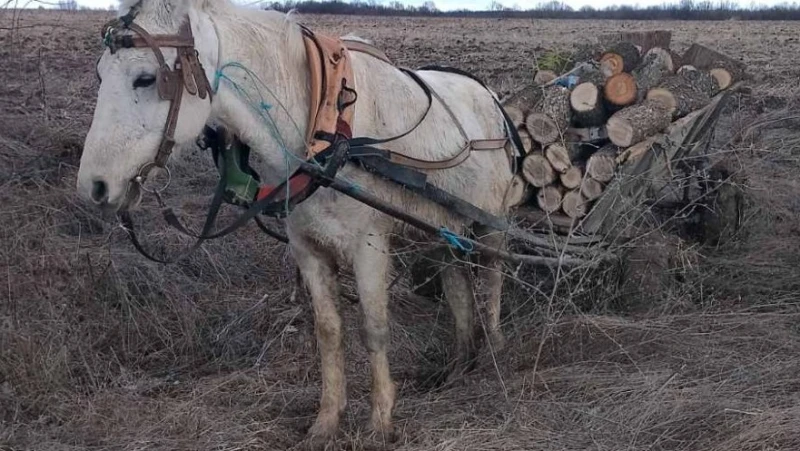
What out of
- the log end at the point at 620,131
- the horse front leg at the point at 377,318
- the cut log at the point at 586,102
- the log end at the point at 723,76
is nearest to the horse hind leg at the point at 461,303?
the horse front leg at the point at 377,318

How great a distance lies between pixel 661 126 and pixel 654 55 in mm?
1260

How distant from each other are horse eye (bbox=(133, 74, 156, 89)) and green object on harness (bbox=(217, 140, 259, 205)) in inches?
22.2

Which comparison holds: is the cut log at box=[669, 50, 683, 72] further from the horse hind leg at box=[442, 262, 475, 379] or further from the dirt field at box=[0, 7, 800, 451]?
the horse hind leg at box=[442, 262, 475, 379]

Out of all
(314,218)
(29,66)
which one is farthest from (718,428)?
(29,66)

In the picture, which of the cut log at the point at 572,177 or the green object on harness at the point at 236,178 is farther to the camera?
the cut log at the point at 572,177

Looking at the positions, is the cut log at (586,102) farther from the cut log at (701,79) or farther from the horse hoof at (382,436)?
the horse hoof at (382,436)

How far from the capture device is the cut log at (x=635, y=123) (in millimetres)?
5273

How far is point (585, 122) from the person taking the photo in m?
5.57

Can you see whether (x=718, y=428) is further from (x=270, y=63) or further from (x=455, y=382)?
(x=270, y=63)

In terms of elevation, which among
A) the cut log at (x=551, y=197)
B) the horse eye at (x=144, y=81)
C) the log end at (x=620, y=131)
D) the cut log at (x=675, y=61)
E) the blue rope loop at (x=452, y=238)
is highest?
the horse eye at (x=144, y=81)

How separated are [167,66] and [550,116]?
3261 mm

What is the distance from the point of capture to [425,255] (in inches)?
173

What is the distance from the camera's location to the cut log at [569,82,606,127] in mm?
5516

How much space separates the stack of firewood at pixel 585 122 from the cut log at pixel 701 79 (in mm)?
14
